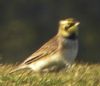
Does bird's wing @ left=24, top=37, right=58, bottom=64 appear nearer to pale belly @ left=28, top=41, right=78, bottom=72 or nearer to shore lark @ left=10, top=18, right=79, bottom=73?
shore lark @ left=10, top=18, right=79, bottom=73

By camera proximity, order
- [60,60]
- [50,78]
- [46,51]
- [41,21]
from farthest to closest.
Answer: [41,21] → [46,51] → [60,60] → [50,78]

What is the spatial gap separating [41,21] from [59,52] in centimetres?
2729

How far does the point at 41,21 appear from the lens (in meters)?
39.7

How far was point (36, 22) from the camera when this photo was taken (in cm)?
3994

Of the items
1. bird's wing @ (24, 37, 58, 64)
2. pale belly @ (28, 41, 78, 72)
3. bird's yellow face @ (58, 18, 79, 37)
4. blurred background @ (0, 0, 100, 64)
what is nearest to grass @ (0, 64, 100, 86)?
pale belly @ (28, 41, 78, 72)

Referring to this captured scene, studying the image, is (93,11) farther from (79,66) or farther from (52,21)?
(79,66)

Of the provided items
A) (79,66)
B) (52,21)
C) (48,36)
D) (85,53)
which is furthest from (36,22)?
(79,66)

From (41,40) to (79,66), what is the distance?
22374 mm

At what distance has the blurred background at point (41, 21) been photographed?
36.0 m

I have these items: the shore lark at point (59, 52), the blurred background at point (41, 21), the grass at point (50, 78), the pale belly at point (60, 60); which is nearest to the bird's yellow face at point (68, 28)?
the shore lark at point (59, 52)

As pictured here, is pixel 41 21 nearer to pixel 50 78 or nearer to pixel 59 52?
pixel 59 52

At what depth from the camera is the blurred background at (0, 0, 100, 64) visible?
118 ft

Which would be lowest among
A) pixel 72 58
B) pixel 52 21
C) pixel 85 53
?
pixel 72 58

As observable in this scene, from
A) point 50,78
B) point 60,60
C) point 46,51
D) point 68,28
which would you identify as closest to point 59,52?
point 60,60
